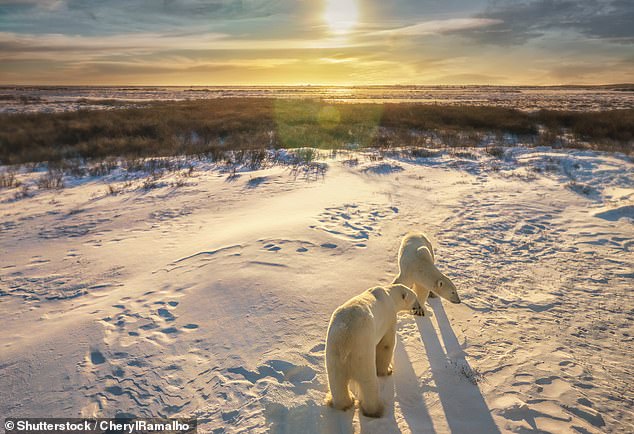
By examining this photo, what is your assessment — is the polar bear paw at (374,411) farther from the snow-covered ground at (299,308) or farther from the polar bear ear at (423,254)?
the polar bear ear at (423,254)

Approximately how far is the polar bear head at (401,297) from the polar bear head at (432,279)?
82 centimetres

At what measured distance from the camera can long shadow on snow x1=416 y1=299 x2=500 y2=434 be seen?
3191mm

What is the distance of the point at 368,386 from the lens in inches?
121

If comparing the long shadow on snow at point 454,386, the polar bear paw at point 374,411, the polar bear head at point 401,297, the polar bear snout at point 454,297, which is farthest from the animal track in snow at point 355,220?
the polar bear paw at point 374,411

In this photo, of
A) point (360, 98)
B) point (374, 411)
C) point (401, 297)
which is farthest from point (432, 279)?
point (360, 98)

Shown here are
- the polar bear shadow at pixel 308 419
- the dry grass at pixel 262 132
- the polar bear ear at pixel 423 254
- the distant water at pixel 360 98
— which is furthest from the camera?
the distant water at pixel 360 98

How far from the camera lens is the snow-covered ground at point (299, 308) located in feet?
11.0

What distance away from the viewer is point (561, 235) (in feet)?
25.2

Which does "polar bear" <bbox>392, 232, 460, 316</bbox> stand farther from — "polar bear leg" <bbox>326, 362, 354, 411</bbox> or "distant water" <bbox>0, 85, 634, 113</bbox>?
"distant water" <bbox>0, 85, 634, 113</bbox>

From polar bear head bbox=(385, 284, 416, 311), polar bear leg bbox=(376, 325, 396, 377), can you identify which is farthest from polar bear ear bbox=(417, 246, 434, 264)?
polar bear leg bbox=(376, 325, 396, 377)

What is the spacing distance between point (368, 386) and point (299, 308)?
1972 millimetres

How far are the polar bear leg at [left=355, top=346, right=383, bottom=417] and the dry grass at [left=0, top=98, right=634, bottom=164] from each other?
46.7 ft

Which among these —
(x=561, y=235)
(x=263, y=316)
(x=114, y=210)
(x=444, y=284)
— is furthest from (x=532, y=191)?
(x=114, y=210)

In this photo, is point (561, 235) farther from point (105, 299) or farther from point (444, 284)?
point (105, 299)
